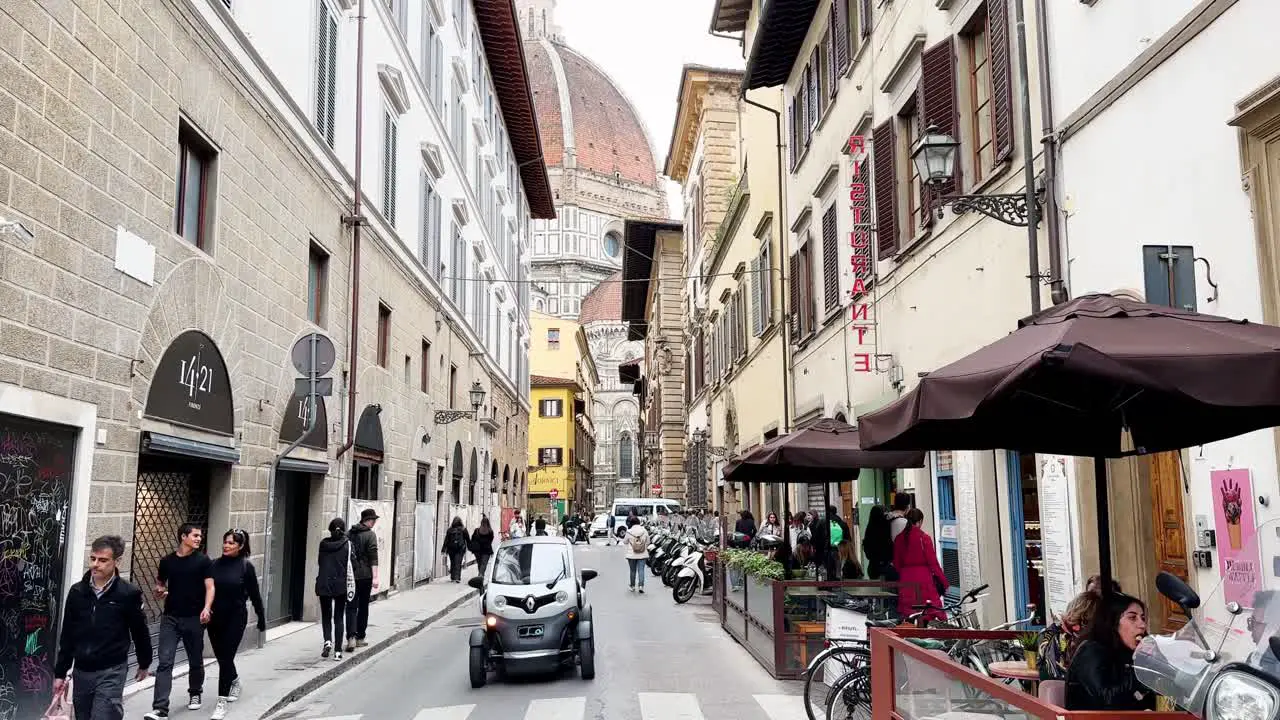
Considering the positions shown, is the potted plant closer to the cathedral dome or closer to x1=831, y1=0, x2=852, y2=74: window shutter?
x1=831, y1=0, x2=852, y2=74: window shutter

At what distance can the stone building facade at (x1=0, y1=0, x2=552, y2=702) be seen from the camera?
8.44m

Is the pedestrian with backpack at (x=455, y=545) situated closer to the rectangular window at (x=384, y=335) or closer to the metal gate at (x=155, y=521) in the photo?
the rectangular window at (x=384, y=335)

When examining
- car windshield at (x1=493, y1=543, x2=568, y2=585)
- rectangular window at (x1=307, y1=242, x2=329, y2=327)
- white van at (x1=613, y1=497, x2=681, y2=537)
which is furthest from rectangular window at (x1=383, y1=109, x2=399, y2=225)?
white van at (x1=613, y1=497, x2=681, y2=537)

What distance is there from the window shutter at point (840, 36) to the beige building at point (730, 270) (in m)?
5.10

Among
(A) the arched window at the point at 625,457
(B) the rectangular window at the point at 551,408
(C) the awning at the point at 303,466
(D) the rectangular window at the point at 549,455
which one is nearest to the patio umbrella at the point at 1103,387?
(C) the awning at the point at 303,466

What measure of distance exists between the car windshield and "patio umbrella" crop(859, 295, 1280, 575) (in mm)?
5696

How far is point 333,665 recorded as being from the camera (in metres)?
12.3

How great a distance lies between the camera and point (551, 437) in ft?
270

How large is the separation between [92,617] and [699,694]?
5.62 meters

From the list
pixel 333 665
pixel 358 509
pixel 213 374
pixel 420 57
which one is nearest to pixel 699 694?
Result: pixel 333 665

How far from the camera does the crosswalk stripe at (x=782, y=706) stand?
9.34 meters

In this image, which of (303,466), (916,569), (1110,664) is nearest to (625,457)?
(303,466)

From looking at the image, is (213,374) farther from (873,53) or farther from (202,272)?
(873,53)

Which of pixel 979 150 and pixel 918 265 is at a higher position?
pixel 979 150
